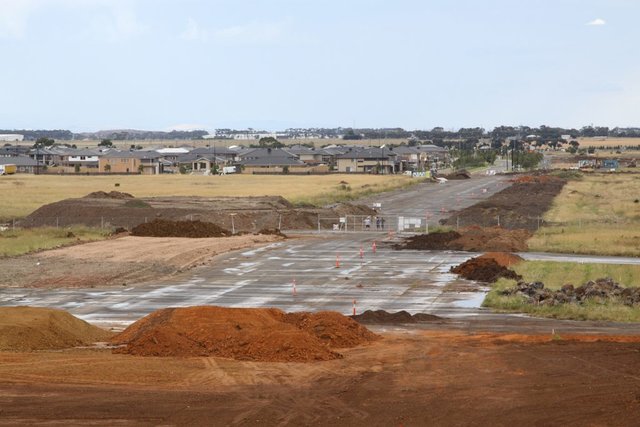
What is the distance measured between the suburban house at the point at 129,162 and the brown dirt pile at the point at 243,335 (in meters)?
165

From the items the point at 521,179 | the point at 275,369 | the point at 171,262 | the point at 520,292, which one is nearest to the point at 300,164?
the point at 521,179

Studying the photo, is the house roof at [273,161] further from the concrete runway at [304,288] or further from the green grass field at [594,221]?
the concrete runway at [304,288]

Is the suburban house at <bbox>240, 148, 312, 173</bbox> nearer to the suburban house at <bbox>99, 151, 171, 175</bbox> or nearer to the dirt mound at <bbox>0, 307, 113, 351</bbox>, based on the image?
the suburban house at <bbox>99, 151, 171, 175</bbox>

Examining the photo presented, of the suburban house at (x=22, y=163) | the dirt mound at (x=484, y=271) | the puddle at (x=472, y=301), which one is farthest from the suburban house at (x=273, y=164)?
the puddle at (x=472, y=301)

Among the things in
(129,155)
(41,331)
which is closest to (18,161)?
(129,155)

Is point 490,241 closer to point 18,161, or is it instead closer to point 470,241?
point 470,241

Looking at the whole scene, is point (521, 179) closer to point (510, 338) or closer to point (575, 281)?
point (575, 281)

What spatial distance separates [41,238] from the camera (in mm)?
63281

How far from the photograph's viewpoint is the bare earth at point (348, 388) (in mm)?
19875

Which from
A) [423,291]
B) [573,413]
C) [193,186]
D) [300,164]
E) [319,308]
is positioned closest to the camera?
[573,413]

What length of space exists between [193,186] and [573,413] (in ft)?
376

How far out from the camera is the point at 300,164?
187625 mm

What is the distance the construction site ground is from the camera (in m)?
20.0

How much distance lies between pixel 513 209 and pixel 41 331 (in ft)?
221
